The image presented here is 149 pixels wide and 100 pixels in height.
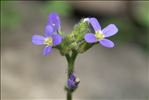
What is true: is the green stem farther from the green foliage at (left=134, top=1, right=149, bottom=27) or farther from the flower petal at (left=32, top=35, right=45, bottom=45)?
the green foliage at (left=134, top=1, right=149, bottom=27)

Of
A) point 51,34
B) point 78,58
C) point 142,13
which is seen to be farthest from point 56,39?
point 142,13

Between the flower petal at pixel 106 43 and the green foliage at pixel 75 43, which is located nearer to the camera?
the flower petal at pixel 106 43

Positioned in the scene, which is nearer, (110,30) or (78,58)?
(110,30)

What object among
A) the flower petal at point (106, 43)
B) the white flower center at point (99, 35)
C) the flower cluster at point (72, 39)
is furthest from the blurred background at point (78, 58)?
the flower petal at point (106, 43)

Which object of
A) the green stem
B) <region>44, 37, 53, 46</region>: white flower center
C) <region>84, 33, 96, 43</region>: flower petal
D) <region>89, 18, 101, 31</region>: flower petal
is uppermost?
<region>89, 18, 101, 31</region>: flower petal

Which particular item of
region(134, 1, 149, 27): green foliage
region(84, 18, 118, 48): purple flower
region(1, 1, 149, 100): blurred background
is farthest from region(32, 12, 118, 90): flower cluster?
region(134, 1, 149, 27): green foliage

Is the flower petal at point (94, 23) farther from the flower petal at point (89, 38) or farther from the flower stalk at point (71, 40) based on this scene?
the flower petal at point (89, 38)

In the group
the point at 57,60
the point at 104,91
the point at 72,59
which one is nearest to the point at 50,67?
the point at 57,60

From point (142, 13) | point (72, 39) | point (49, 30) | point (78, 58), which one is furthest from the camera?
point (142, 13)

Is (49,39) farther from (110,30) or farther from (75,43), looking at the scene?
(110,30)

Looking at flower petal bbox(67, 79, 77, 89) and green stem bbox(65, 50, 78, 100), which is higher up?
green stem bbox(65, 50, 78, 100)
